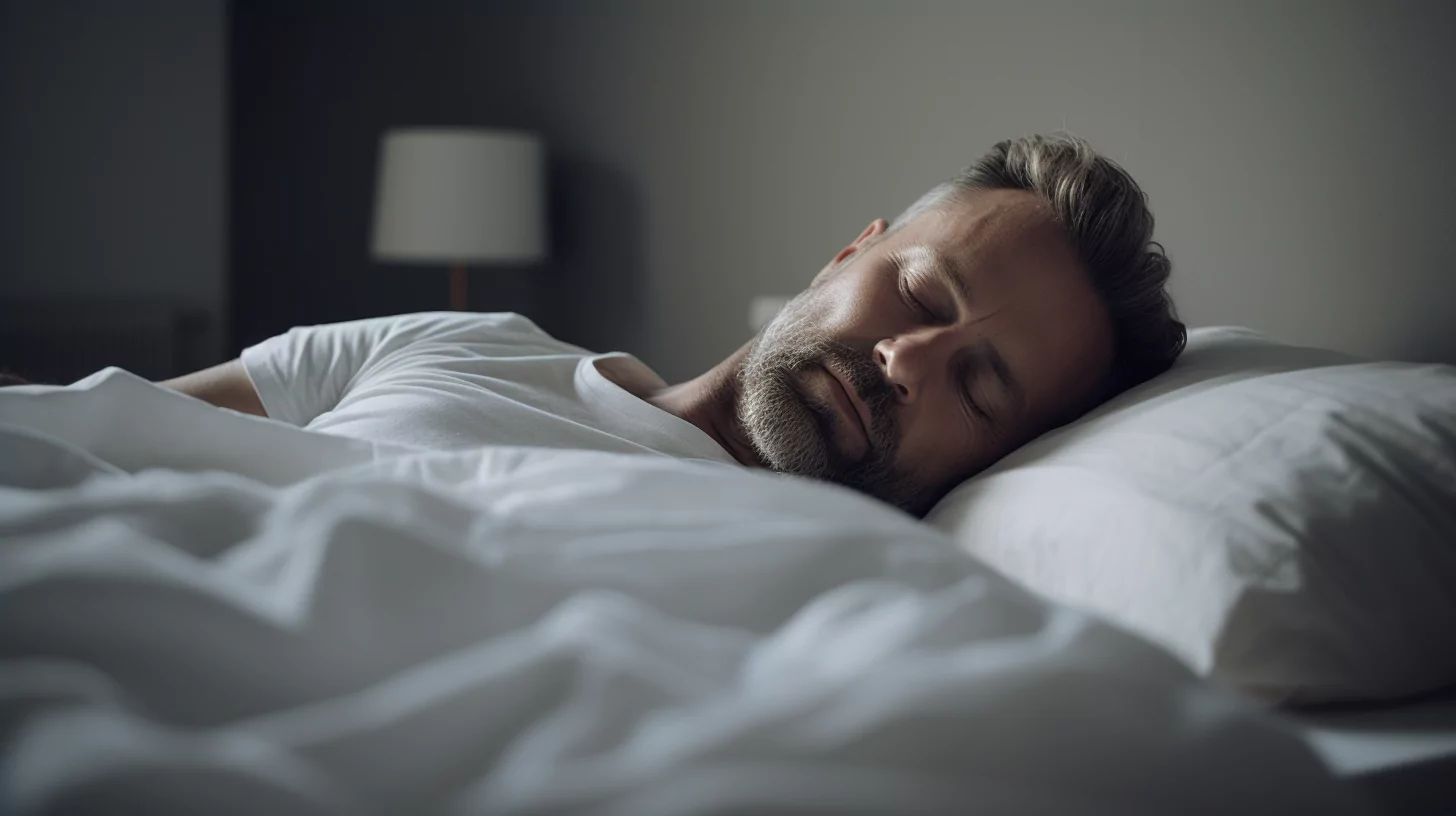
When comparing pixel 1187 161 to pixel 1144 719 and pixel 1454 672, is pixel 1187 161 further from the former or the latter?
pixel 1144 719

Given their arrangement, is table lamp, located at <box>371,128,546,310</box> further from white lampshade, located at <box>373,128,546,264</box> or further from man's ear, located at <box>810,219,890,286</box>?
man's ear, located at <box>810,219,890,286</box>

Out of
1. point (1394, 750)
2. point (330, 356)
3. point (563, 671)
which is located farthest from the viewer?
point (330, 356)

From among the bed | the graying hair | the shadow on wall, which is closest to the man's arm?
the bed

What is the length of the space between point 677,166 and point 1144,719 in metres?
3.00

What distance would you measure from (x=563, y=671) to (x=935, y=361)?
887 millimetres

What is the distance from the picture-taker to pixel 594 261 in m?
3.67

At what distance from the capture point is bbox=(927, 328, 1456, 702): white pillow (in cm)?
75

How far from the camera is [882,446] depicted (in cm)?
127

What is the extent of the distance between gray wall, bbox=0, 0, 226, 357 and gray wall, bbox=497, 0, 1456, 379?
3.56 feet

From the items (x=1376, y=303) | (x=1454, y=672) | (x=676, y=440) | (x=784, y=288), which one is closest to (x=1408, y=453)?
(x=1454, y=672)

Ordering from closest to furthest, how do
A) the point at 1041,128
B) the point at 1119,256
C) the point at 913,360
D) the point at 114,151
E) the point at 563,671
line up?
the point at 563,671, the point at 913,360, the point at 1119,256, the point at 1041,128, the point at 114,151

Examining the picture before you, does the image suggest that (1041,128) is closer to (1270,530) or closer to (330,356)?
(330,356)

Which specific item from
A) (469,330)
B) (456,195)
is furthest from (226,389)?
(456,195)

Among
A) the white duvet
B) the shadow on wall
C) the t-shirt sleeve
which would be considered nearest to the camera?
the white duvet
